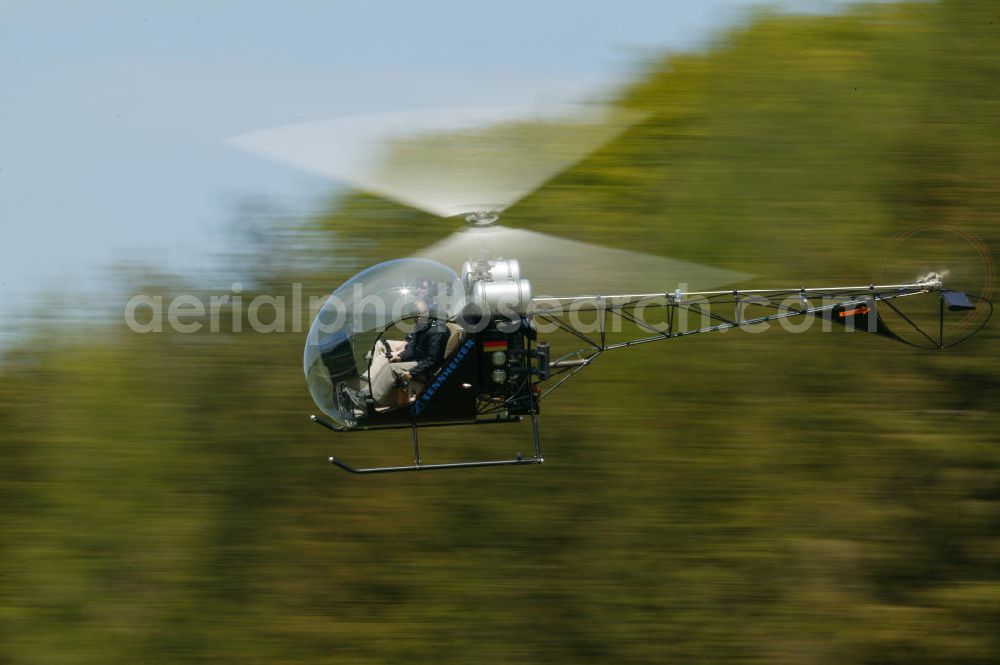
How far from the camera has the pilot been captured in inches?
285

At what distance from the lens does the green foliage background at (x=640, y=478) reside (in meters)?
11.7

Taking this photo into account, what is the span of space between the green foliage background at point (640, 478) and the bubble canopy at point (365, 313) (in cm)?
457

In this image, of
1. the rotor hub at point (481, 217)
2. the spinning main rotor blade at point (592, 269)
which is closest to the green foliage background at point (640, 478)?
the spinning main rotor blade at point (592, 269)

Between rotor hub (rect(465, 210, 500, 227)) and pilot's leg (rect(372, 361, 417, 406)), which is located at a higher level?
rotor hub (rect(465, 210, 500, 227))

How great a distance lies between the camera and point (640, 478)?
11.5 m

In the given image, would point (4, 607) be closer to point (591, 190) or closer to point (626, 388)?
point (626, 388)

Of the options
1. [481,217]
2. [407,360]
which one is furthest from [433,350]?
[481,217]

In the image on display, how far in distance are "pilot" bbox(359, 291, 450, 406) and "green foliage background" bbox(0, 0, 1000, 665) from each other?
182 inches

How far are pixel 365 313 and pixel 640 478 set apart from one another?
535cm

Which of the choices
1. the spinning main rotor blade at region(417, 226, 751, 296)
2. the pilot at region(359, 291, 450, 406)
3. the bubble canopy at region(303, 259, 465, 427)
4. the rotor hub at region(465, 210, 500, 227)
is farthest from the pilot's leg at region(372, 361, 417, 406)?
the spinning main rotor blade at region(417, 226, 751, 296)

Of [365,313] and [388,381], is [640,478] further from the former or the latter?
[365,313]

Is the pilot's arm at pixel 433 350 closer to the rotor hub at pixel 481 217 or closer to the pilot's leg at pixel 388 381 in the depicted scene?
the pilot's leg at pixel 388 381

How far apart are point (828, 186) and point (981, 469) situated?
3.63 m

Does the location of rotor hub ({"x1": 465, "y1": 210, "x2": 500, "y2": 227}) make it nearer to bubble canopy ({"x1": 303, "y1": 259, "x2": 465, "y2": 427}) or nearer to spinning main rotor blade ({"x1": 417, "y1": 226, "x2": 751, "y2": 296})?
bubble canopy ({"x1": 303, "y1": 259, "x2": 465, "y2": 427})
